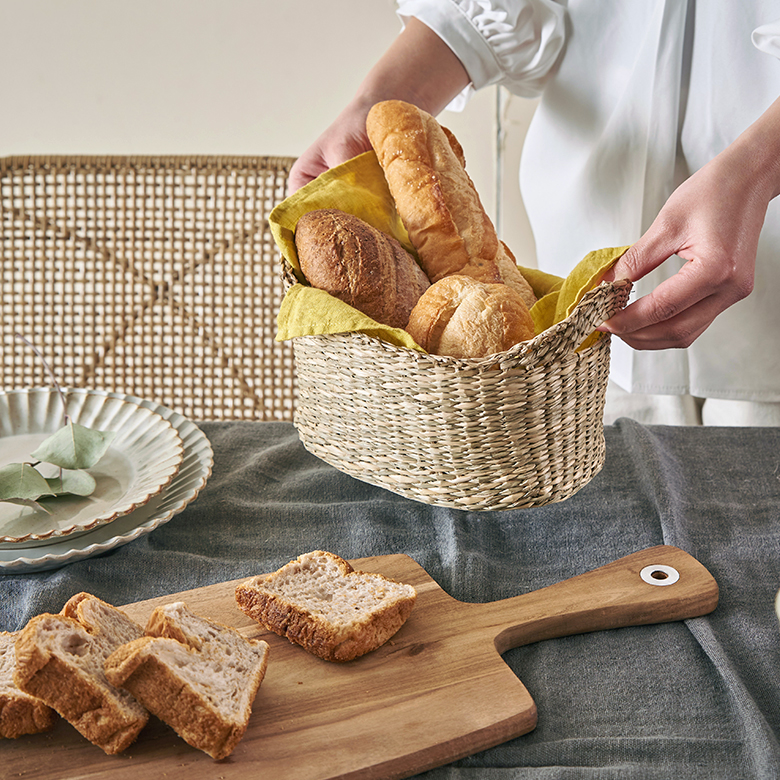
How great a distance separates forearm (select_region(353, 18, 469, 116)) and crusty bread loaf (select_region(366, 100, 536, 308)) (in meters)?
0.17

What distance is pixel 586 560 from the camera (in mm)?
785

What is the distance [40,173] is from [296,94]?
2.74ft

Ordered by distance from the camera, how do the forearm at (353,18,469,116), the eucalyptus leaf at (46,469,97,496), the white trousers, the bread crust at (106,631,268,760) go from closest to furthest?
1. the bread crust at (106,631,268,760)
2. the eucalyptus leaf at (46,469,97,496)
3. the forearm at (353,18,469,116)
4. the white trousers

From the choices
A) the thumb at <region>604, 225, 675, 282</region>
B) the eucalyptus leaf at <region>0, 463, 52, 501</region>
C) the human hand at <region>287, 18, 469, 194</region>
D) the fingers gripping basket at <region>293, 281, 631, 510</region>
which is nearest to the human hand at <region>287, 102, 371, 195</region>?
the human hand at <region>287, 18, 469, 194</region>

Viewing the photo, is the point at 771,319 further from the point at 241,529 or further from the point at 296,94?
the point at 296,94

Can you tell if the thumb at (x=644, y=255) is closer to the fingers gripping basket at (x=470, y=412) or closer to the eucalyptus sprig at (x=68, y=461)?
the fingers gripping basket at (x=470, y=412)

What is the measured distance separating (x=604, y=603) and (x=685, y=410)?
0.82 meters

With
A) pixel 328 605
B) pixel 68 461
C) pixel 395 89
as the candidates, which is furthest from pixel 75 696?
pixel 395 89

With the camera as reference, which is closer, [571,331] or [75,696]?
[75,696]

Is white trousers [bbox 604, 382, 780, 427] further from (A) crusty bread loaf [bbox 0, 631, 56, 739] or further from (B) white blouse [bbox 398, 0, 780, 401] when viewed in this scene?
(A) crusty bread loaf [bbox 0, 631, 56, 739]

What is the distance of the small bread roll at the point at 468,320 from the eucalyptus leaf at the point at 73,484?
1.21ft

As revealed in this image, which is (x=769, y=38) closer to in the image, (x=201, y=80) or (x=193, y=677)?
(x=193, y=677)

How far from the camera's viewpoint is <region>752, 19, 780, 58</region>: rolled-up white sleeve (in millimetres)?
938

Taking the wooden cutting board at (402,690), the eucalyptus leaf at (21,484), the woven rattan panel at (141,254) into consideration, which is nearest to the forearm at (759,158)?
the wooden cutting board at (402,690)
